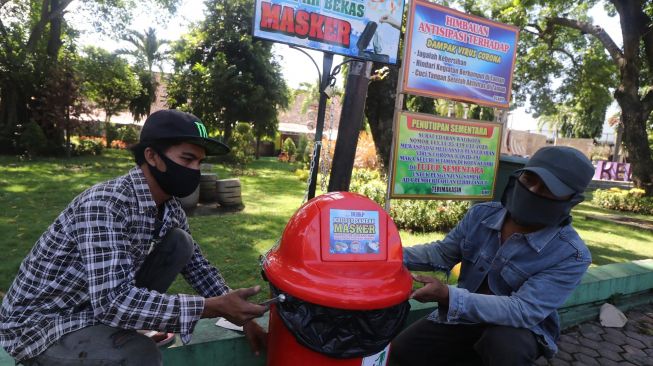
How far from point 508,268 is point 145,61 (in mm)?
33217

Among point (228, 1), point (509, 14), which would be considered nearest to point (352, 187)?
point (509, 14)

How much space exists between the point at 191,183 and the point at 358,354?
98cm

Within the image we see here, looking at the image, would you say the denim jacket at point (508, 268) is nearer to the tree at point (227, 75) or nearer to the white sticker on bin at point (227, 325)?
the white sticker on bin at point (227, 325)

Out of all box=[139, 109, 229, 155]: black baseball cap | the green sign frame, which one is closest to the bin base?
box=[139, 109, 229, 155]: black baseball cap

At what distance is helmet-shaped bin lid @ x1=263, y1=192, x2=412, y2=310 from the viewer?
1.50 m

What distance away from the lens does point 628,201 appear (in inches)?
460

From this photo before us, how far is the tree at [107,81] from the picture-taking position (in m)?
18.6

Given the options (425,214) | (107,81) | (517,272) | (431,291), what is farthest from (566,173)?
(107,81)

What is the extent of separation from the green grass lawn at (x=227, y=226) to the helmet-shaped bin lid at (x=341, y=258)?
190 centimetres

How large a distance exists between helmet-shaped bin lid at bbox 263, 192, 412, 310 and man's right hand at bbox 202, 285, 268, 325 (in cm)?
13

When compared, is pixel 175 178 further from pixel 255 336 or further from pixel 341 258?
pixel 255 336

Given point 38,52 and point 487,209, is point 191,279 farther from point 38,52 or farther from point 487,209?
point 38,52

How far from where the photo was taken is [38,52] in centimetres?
1611

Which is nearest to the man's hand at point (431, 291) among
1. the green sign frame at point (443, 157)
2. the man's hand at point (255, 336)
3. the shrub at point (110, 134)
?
the man's hand at point (255, 336)
